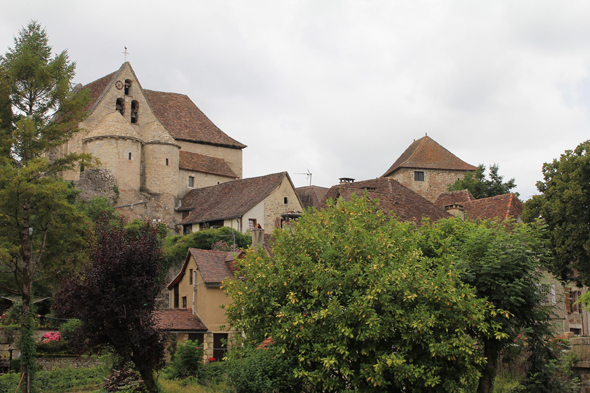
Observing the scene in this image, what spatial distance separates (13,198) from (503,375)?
19155mm

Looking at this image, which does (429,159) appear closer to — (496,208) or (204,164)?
(204,164)

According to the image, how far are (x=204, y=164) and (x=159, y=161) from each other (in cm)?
531

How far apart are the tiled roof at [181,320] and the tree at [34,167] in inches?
187

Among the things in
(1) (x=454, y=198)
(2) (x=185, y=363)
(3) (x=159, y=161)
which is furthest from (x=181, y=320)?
(3) (x=159, y=161)

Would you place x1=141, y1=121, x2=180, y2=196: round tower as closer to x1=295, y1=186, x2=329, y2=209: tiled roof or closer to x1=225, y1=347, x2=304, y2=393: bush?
x1=295, y1=186, x2=329, y2=209: tiled roof

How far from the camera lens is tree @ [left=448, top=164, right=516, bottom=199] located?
5488cm

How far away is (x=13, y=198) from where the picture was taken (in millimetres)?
23328

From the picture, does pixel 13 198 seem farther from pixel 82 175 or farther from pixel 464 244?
pixel 82 175

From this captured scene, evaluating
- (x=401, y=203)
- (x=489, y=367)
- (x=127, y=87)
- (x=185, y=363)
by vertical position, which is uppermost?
(x=127, y=87)

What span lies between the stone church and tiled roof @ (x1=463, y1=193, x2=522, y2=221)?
83.3ft

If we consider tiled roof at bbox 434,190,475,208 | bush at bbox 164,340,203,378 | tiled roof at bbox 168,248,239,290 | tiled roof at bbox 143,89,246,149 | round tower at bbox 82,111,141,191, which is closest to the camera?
bush at bbox 164,340,203,378

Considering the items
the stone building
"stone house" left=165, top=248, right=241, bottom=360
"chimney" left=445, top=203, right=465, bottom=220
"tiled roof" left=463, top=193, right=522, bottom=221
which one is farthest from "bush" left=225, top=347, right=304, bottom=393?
the stone building

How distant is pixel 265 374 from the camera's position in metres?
16.8

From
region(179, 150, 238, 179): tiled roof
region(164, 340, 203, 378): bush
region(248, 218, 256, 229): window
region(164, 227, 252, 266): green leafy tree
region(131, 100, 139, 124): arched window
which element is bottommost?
region(164, 340, 203, 378): bush
